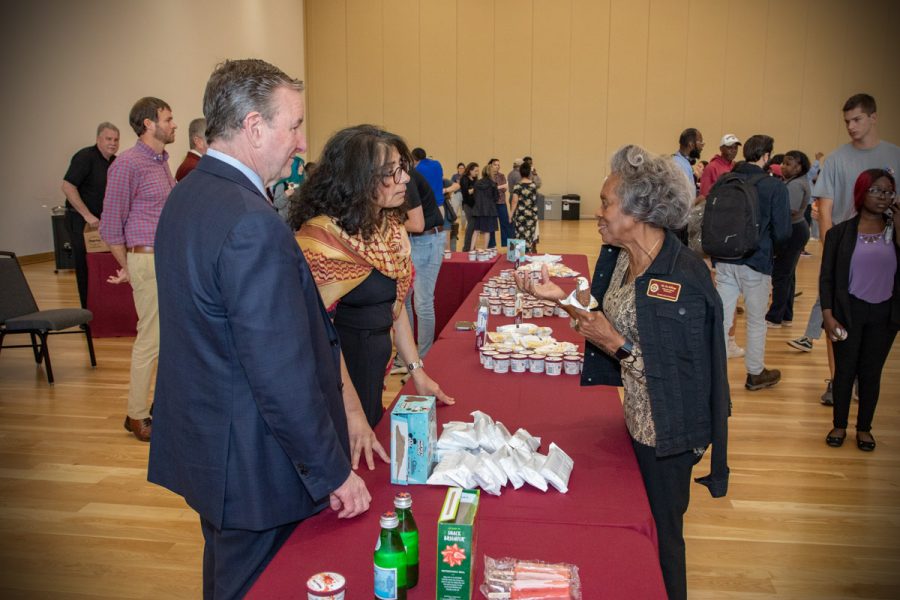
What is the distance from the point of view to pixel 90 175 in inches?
254

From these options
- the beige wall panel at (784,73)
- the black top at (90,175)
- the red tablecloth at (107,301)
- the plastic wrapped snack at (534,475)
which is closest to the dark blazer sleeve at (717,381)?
the plastic wrapped snack at (534,475)

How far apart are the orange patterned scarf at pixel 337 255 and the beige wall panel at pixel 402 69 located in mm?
16333

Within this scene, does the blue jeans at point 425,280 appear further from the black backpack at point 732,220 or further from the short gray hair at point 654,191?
the short gray hair at point 654,191

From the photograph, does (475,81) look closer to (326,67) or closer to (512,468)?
(326,67)

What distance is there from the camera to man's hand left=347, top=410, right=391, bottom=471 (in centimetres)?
188

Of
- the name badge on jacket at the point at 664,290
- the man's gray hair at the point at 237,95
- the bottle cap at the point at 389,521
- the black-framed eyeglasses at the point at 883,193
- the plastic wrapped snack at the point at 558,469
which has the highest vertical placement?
the man's gray hair at the point at 237,95

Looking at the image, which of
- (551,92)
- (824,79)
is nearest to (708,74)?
(824,79)

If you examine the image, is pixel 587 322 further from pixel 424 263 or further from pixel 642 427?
pixel 424 263

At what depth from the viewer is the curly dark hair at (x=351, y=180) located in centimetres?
226

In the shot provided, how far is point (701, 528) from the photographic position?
3.13 meters

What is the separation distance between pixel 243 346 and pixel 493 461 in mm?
708

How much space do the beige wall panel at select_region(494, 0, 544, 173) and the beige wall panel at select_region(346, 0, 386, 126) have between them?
2.99 metres

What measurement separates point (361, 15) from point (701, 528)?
1781 cm

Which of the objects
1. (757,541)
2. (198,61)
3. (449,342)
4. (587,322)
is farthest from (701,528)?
(198,61)
